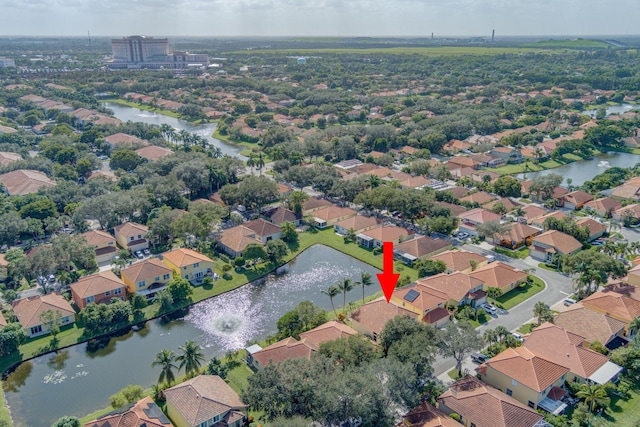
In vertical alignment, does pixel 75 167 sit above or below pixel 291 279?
above

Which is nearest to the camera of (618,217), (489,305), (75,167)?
(489,305)

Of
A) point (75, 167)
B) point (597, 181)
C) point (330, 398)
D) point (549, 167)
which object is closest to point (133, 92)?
point (75, 167)

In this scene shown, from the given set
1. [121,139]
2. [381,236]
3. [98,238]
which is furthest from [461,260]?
[121,139]

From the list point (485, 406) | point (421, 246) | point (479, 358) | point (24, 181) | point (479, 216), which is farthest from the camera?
point (24, 181)

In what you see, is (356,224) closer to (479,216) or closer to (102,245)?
(479,216)

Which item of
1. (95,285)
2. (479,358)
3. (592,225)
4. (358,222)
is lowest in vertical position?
(479,358)

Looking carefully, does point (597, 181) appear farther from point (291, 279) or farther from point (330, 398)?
point (330, 398)
